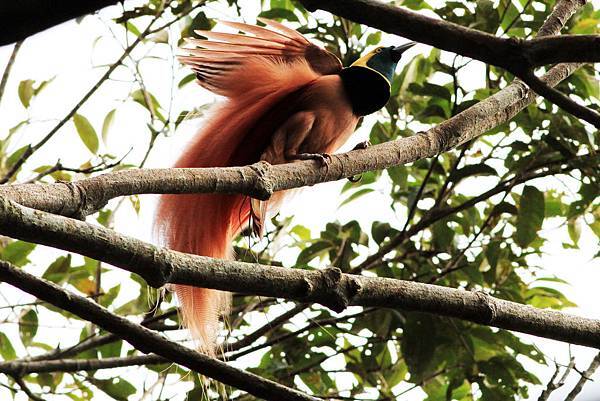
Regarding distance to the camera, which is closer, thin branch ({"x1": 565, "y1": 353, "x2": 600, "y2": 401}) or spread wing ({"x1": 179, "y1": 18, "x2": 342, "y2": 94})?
thin branch ({"x1": 565, "y1": 353, "x2": 600, "y2": 401})

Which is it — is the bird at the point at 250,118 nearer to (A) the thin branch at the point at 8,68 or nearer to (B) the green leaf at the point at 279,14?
(B) the green leaf at the point at 279,14

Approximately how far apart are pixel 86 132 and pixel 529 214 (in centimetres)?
151

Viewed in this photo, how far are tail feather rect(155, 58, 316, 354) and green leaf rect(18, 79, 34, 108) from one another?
797 mm

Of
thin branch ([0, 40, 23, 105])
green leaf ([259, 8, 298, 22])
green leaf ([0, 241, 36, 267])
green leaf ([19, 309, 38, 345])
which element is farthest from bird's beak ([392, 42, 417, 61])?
green leaf ([19, 309, 38, 345])

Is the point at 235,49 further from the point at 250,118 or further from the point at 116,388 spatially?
the point at 116,388

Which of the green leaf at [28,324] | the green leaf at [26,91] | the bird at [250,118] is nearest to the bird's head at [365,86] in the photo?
the bird at [250,118]

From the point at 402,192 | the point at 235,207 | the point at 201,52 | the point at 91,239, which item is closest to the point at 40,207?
the point at 91,239

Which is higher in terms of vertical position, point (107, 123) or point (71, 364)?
point (107, 123)

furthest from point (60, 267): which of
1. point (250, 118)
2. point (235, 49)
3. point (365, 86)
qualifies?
point (365, 86)

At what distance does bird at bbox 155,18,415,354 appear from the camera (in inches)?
84.8

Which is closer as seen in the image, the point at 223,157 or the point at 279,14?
the point at 223,157

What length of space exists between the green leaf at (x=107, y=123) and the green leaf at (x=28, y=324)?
64 centimetres

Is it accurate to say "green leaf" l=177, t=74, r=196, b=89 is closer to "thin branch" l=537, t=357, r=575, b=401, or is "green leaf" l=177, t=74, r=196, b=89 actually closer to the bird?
the bird

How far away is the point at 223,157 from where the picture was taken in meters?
2.44
